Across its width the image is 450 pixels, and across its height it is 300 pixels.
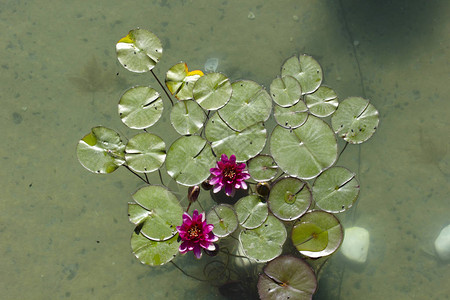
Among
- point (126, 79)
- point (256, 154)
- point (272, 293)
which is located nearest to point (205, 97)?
point (256, 154)

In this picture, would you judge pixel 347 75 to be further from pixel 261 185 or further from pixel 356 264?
pixel 356 264

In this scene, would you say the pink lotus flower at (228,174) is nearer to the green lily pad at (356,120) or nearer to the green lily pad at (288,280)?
the green lily pad at (288,280)

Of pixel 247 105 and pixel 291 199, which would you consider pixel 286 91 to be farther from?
pixel 291 199

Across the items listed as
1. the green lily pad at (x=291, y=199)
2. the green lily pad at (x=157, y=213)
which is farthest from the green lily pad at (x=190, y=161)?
the green lily pad at (x=291, y=199)

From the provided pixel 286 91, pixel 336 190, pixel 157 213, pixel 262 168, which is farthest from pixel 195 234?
pixel 286 91

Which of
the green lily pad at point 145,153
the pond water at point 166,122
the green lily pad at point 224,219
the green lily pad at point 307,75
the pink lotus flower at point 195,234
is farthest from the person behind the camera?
the pond water at point 166,122

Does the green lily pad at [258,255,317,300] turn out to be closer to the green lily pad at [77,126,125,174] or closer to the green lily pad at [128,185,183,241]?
the green lily pad at [128,185,183,241]
